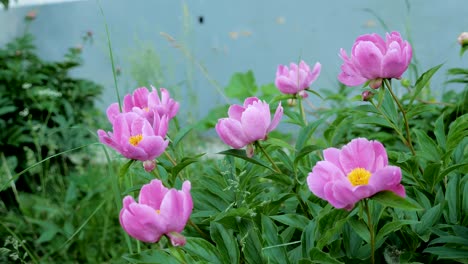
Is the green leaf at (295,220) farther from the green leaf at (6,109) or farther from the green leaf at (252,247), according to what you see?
the green leaf at (6,109)

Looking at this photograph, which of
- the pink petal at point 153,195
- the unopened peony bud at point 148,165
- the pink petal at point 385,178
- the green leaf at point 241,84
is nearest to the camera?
the pink petal at point 385,178

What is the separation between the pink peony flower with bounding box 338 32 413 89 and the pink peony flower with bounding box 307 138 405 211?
0.19m

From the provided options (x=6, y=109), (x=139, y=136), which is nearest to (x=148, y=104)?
(x=139, y=136)

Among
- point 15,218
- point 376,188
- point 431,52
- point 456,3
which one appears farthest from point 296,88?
point 456,3

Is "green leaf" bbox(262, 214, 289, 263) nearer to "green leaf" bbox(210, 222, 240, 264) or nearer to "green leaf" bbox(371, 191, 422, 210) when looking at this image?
"green leaf" bbox(210, 222, 240, 264)

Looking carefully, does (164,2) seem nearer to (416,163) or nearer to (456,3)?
(456,3)

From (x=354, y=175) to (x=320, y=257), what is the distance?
0.10 m

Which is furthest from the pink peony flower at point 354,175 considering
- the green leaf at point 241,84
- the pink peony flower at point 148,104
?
the green leaf at point 241,84

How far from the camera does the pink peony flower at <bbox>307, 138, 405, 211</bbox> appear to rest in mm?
611

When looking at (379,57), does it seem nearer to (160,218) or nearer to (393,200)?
(393,200)

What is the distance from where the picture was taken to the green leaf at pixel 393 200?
614 mm

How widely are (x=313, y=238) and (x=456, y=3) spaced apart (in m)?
3.53

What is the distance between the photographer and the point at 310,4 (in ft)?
14.6

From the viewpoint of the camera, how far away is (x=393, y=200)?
62 cm
